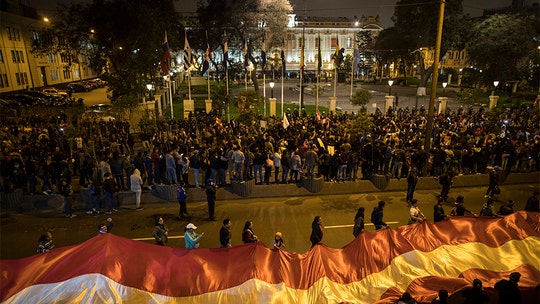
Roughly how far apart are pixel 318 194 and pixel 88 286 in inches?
402

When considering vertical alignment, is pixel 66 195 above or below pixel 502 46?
below

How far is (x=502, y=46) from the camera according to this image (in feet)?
148

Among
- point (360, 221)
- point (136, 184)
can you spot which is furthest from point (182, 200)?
point (360, 221)

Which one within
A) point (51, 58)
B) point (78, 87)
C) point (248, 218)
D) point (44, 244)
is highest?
point (51, 58)

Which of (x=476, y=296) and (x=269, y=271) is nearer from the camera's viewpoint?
(x=476, y=296)

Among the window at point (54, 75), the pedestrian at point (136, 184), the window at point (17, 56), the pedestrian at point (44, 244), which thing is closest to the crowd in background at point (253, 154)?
the pedestrian at point (136, 184)

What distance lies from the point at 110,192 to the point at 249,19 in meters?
36.6

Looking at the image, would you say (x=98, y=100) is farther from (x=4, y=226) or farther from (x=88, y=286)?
(x=88, y=286)

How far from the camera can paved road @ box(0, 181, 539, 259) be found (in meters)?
11.8

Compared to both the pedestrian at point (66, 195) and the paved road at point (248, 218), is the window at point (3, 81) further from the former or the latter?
the pedestrian at point (66, 195)

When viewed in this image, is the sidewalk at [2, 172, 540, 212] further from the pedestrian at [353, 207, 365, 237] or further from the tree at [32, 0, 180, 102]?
the tree at [32, 0, 180, 102]

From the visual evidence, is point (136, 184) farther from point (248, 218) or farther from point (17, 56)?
point (17, 56)

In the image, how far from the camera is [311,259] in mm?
8055

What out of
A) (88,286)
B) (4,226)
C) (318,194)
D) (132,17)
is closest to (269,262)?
(88,286)
